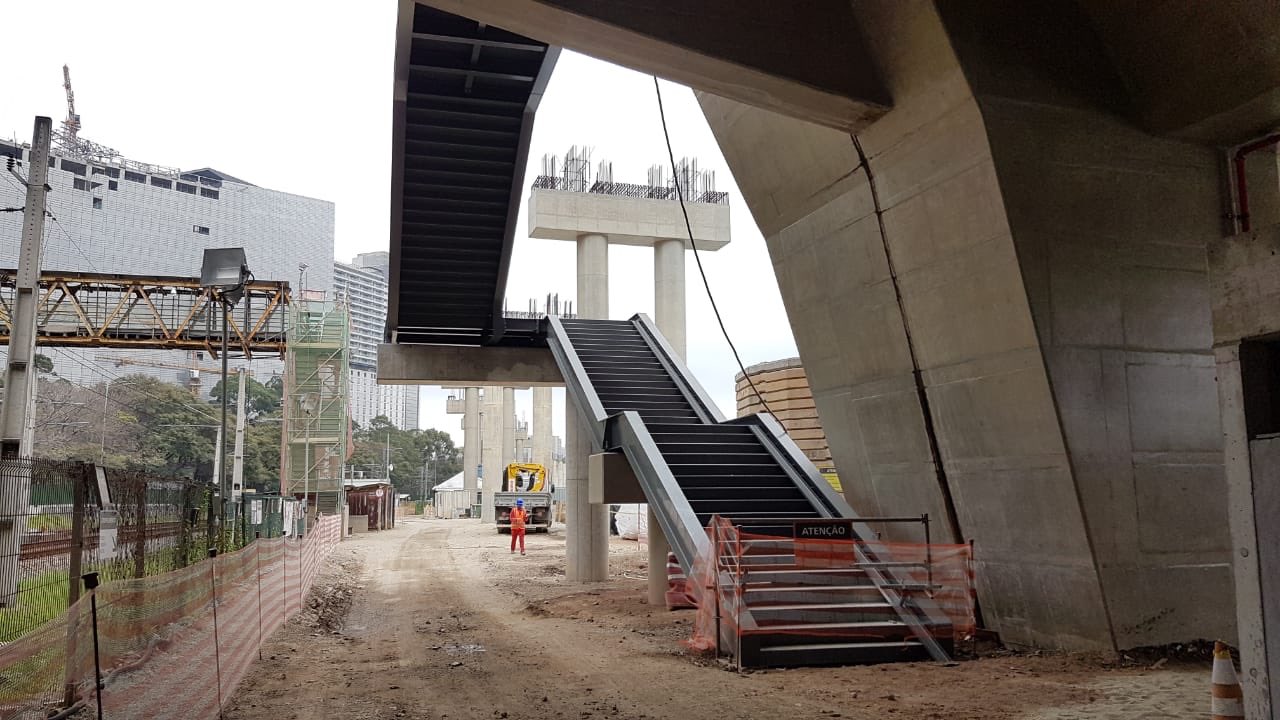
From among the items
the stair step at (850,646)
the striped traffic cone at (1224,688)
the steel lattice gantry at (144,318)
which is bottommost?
the stair step at (850,646)

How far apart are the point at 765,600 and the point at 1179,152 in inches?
253

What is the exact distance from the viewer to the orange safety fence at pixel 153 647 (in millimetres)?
6016

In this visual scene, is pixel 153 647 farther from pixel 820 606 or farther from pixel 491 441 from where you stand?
pixel 491 441

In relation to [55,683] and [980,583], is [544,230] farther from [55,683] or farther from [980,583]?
[55,683]

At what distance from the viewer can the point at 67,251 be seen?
98062 mm

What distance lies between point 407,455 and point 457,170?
386 ft

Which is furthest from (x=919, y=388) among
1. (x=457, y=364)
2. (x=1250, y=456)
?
(x=457, y=364)

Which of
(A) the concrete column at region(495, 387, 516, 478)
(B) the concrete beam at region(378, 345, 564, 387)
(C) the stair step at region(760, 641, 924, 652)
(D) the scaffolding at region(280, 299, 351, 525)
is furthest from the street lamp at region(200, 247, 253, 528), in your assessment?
(A) the concrete column at region(495, 387, 516, 478)

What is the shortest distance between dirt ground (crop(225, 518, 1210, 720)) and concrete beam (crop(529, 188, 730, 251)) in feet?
50.4

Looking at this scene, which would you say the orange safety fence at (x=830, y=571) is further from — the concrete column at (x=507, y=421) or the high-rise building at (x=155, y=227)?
the high-rise building at (x=155, y=227)

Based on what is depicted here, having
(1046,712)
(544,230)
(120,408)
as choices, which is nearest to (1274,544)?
(1046,712)

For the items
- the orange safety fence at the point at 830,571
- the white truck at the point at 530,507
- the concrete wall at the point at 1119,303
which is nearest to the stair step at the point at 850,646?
the orange safety fence at the point at 830,571

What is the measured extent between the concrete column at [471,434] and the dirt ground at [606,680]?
2259 inches

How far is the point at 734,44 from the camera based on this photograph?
919 centimetres
